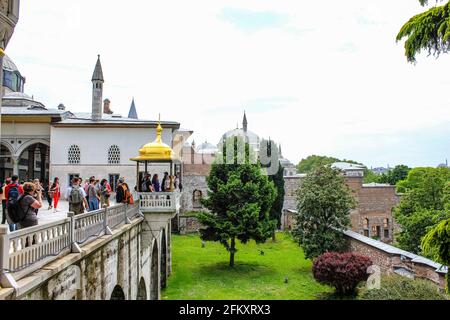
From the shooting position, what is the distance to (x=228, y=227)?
71.9 ft

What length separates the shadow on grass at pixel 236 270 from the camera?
20969 millimetres

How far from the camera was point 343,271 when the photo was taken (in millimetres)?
17125

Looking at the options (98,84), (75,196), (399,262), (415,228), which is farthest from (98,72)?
(415,228)

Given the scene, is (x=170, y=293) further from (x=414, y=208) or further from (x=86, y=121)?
(x=414, y=208)

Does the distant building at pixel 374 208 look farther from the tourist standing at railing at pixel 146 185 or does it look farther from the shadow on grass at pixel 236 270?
the tourist standing at railing at pixel 146 185

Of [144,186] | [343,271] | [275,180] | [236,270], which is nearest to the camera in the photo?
[144,186]

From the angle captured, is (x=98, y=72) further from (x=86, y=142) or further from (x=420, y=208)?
(x=420, y=208)

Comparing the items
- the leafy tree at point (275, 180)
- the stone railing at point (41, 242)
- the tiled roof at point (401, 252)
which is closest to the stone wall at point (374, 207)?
the leafy tree at point (275, 180)

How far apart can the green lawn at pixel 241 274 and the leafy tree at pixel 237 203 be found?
5.78 ft

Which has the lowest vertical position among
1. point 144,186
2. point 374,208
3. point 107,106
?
point 374,208

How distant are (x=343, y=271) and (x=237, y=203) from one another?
7882mm

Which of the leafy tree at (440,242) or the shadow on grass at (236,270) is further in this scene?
the shadow on grass at (236,270)
